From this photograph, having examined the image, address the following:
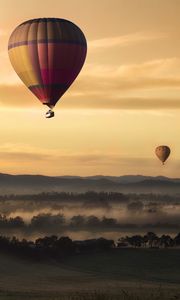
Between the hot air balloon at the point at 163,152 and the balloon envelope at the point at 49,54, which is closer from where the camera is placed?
the balloon envelope at the point at 49,54

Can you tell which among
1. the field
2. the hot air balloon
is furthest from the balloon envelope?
the hot air balloon

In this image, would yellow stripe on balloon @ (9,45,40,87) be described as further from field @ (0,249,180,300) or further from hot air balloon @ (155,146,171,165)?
hot air balloon @ (155,146,171,165)

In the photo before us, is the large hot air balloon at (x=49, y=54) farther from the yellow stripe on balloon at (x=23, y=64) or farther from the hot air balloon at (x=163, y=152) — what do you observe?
the hot air balloon at (x=163, y=152)

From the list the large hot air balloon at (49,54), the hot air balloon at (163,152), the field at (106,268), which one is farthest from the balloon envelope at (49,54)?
the hot air balloon at (163,152)

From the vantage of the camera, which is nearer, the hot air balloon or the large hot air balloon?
the large hot air balloon

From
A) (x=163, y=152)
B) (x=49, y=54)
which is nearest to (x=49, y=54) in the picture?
(x=49, y=54)

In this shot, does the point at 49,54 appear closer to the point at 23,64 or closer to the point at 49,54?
the point at 49,54

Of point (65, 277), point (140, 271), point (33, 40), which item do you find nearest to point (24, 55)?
point (33, 40)
